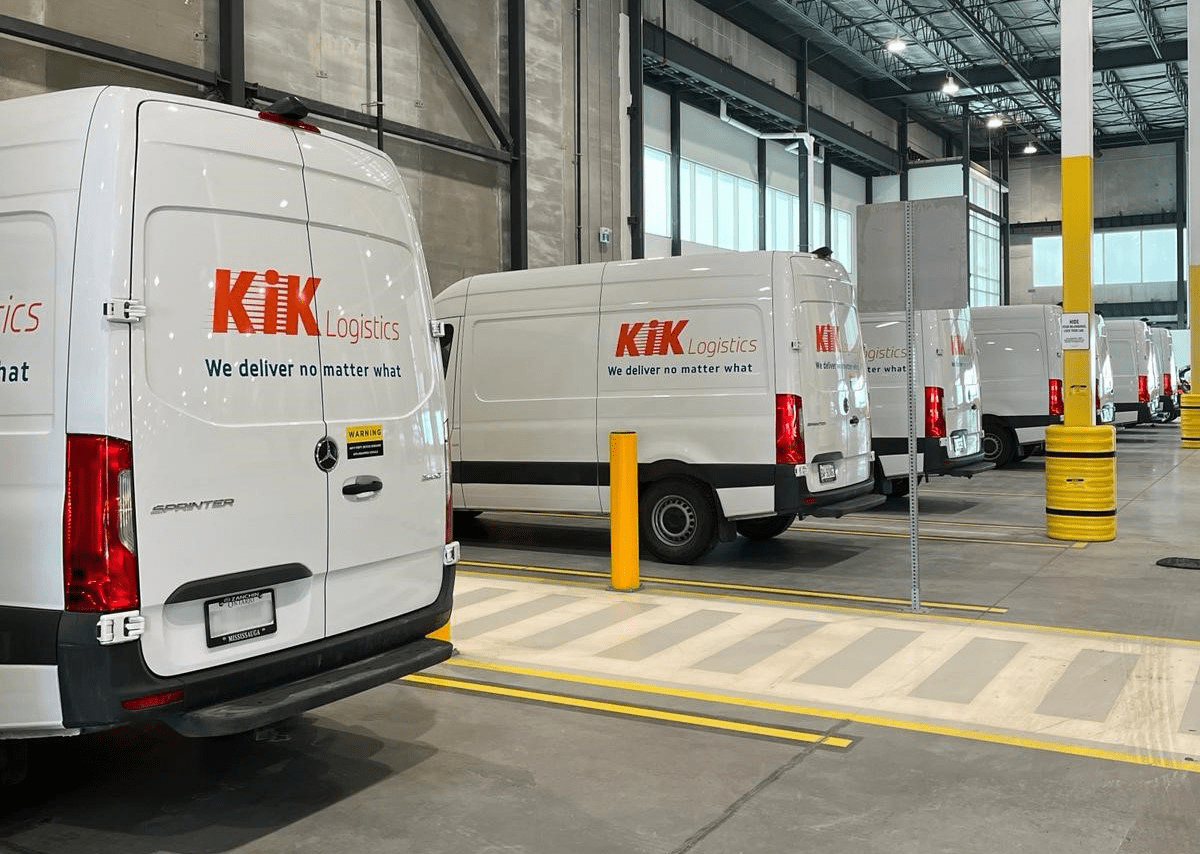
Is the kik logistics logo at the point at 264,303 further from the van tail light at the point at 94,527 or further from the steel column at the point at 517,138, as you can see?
the steel column at the point at 517,138

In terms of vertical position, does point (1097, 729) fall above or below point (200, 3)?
→ below

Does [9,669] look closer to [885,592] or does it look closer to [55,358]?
[55,358]

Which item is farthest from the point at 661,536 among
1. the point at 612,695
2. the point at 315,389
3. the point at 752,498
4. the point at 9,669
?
the point at 9,669

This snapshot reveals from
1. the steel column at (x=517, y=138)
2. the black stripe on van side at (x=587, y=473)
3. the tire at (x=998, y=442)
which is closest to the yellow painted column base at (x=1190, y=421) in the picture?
the tire at (x=998, y=442)

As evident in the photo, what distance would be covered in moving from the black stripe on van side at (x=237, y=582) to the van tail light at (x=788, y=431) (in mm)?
5276

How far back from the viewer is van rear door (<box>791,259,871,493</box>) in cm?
895

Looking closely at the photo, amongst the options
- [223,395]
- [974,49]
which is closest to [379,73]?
[223,395]

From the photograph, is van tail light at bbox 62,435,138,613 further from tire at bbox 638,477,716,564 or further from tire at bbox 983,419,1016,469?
tire at bbox 983,419,1016,469

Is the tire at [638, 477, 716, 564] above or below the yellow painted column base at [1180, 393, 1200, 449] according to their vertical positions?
→ below

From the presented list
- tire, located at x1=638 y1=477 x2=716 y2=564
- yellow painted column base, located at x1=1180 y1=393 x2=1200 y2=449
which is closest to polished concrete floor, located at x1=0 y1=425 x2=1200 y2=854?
tire, located at x1=638 y1=477 x2=716 y2=564

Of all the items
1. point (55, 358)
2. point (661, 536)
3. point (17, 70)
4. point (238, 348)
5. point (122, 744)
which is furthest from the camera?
point (17, 70)

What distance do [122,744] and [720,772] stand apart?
2.52 m

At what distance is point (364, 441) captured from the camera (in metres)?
4.36

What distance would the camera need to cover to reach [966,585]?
8.52 metres
